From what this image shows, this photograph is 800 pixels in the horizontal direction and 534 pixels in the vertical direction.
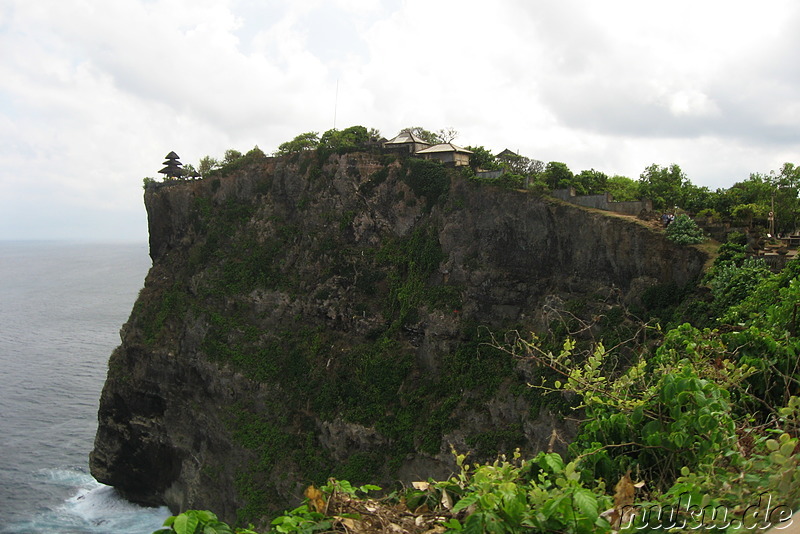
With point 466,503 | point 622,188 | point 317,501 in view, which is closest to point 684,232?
point 622,188

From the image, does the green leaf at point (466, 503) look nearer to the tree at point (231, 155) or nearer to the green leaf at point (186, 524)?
the green leaf at point (186, 524)

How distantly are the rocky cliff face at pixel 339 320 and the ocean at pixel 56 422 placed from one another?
278cm

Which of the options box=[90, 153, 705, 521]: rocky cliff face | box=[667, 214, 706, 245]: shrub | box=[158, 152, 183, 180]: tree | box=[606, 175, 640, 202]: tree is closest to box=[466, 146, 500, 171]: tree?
box=[90, 153, 705, 521]: rocky cliff face

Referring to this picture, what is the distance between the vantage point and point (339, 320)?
1517 inches

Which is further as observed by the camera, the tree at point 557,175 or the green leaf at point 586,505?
the tree at point 557,175

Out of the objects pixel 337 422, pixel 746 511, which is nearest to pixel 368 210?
pixel 337 422

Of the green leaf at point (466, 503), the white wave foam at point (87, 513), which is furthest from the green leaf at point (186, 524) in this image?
the white wave foam at point (87, 513)

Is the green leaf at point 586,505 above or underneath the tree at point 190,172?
underneath

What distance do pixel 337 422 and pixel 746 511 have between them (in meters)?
31.9

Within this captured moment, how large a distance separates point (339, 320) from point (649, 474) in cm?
3288

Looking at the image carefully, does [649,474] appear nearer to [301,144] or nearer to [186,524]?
[186,524]

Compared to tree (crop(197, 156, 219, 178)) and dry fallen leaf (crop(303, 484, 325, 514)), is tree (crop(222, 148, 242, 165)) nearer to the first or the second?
tree (crop(197, 156, 219, 178))

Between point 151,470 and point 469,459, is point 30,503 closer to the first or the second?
point 151,470

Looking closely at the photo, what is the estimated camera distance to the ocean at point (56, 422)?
132ft
